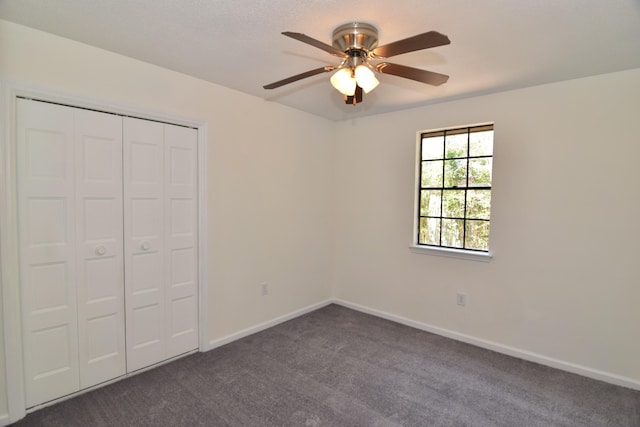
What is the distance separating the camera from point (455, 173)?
3.36 metres

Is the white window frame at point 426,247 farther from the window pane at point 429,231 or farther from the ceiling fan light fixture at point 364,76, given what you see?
the ceiling fan light fixture at point 364,76

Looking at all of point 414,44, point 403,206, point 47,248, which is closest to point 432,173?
point 403,206

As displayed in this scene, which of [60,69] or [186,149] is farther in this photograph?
[186,149]

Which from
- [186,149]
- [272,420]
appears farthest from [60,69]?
[272,420]

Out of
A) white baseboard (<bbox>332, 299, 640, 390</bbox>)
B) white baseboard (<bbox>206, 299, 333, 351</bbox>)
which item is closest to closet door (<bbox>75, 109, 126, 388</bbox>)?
white baseboard (<bbox>206, 299, 333, 351</bbox>)

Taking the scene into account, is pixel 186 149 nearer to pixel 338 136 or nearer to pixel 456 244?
pixel 338 136

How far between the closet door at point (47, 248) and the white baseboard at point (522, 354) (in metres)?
3.04

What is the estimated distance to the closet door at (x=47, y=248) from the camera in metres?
2.04

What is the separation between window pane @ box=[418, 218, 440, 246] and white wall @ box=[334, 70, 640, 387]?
0.16 m

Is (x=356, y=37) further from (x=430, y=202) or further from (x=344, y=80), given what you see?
(x=430, y=202)

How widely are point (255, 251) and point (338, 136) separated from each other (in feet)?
6.28

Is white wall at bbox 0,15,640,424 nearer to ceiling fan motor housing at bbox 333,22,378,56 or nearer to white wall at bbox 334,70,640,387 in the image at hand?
white wall at bbox 334,70,640,387

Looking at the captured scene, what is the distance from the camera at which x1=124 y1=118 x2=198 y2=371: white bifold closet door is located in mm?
2525

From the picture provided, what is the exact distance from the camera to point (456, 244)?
11.2 ft
